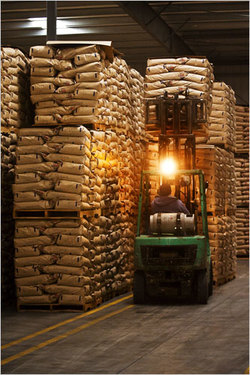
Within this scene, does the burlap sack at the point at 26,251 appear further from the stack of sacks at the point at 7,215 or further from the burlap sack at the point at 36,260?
the stack of sacks at the point at 7,215

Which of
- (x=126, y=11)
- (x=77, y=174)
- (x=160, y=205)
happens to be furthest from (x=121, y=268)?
(x=126, y=11)

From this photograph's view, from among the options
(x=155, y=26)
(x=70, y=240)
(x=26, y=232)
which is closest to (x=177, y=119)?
(x=70, y=240)

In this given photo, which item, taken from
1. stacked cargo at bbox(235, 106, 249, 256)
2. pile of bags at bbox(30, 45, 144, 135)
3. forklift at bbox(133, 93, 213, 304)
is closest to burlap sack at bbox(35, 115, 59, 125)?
pile of bags at bbox(30, 45, 144, 135)

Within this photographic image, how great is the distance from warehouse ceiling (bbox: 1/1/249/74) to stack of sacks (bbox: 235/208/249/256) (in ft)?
16.0

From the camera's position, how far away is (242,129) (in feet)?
66.6

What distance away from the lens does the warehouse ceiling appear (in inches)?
704

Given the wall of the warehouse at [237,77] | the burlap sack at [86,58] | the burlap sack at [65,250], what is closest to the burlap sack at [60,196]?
the burlap sack at [65,250]

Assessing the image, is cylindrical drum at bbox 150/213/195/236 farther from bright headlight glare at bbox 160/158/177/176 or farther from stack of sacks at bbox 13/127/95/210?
stack of sacks at bbox 13/127/95/210

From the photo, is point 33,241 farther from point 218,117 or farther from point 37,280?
point 218,117

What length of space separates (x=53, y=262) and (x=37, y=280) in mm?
350

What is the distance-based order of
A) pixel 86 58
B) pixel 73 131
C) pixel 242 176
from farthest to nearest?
1. pixel 242 176
2. pixel 86 58
3. pixel 73 131

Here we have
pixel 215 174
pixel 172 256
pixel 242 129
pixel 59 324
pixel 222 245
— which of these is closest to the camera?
pixel 59 324

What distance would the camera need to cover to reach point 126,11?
1677cm

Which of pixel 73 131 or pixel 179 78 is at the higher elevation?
pixel 179 78
